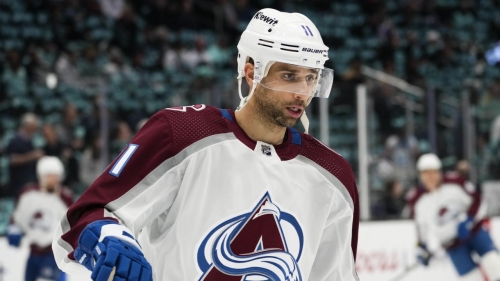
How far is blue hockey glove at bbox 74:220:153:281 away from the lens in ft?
5.75

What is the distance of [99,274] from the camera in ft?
5.71

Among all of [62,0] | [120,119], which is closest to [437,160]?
[120,119]

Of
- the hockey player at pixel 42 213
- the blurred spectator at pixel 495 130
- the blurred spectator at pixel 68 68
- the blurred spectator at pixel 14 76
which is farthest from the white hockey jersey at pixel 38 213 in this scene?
the blurred spectator at pixel 495 130

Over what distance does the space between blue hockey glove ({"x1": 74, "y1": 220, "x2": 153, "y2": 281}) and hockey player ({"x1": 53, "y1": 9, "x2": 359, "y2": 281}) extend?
10cm

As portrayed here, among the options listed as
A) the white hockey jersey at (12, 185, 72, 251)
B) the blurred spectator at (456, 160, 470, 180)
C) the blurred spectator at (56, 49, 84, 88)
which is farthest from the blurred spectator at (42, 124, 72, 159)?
the blurred spectator at (456, 160, 470, 180)

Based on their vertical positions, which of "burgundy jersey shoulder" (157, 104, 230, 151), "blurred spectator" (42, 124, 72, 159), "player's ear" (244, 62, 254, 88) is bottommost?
"blurred spectator" (42, 124, 72, 159)

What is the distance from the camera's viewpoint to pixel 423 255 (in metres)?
7.11

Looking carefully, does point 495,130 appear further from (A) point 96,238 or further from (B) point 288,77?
(A) point 96,238

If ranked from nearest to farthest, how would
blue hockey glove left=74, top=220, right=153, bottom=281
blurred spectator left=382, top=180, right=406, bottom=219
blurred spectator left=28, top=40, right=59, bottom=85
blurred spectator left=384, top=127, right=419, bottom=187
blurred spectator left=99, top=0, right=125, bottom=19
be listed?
blue hockey glove left=74, top=220, right=153, bottom=281
blurred spectator left=384, top=127, right=419, bottom=187
blurred spectator left=382, top=180, right=406, bottom=219
blurred spectator left=28, top=40, right=59, bottom=85
blurred spectator left=99, top=0, right=125, bottom=19

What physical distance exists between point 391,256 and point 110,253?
19.0ft

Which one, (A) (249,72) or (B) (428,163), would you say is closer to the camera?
(A) (249,72)

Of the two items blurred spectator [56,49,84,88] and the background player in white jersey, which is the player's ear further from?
blurred spectator [56,49,84,88]

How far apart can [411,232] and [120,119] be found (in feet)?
8.63

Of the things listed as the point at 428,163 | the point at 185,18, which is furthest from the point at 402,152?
the point at 185,18
